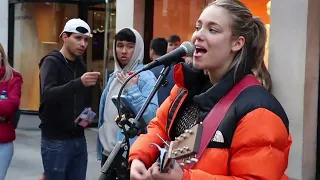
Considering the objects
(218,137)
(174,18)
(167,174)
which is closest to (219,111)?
(218,137)

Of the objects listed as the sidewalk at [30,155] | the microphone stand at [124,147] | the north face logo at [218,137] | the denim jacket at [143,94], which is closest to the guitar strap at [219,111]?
the north face logo at [218,137]

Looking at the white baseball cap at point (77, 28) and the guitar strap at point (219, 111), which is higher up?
the white baseball cap at point (77, 28)

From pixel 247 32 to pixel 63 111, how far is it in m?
2.75

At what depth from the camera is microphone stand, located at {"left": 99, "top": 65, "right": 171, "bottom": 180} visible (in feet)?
10.5

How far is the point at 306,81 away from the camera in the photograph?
6.33 meters

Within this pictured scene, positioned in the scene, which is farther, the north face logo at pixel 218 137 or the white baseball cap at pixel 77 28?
the white baseball cap at pixel 77 28

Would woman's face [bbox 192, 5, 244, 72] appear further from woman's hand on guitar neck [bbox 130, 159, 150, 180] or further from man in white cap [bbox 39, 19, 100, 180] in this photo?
man in white cap [bbox 39, 19, 100, 180]

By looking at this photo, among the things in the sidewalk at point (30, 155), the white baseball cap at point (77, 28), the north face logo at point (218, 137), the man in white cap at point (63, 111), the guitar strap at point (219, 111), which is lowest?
the sidewalk at point (30, 155)

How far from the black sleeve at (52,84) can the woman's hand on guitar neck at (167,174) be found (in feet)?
8.36

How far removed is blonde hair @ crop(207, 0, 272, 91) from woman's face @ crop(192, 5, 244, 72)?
29 mm

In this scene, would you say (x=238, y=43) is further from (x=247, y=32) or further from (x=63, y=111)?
(x=63, y=111)

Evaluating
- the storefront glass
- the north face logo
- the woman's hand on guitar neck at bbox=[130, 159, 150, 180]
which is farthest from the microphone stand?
the storefront glass

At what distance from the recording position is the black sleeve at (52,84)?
15.3 ft

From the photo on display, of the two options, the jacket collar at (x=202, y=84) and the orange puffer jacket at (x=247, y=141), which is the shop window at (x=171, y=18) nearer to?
the jacket collar at (x=202, y=84)
